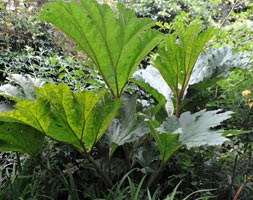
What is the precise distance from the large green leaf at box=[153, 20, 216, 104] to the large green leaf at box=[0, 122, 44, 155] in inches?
27.9

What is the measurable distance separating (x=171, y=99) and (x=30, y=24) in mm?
3501

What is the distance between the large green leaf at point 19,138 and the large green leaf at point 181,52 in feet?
2.33

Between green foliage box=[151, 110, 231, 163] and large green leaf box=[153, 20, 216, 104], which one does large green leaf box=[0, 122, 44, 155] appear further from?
large green leaf box=[153, 20, 216, 104]

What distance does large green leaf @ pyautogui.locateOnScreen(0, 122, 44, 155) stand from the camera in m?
1.37

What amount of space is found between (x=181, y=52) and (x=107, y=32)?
0.40m

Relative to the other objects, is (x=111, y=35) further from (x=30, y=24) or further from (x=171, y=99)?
(x=30, y=24)

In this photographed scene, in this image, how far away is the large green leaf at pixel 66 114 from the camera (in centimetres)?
121

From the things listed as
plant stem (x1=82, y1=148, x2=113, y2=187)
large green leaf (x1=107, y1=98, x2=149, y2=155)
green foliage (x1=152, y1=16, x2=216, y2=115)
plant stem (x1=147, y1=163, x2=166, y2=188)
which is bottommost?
plant stem (x1=147, y1=163, x2=166, y2=188)

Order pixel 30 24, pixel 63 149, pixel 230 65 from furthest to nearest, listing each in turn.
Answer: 1. pixel 30 24
2. pixel 63 149
3. pixel 230 65

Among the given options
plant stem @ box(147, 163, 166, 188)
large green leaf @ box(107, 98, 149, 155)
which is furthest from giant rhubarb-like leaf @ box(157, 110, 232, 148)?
plant stem @ box(147, 163, 166, 188)

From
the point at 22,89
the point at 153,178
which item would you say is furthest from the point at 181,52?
the point at 22,89

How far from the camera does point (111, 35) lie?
1.42m

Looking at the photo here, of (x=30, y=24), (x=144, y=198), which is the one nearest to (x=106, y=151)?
(x=144, y=198)

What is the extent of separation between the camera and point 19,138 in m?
1.40
